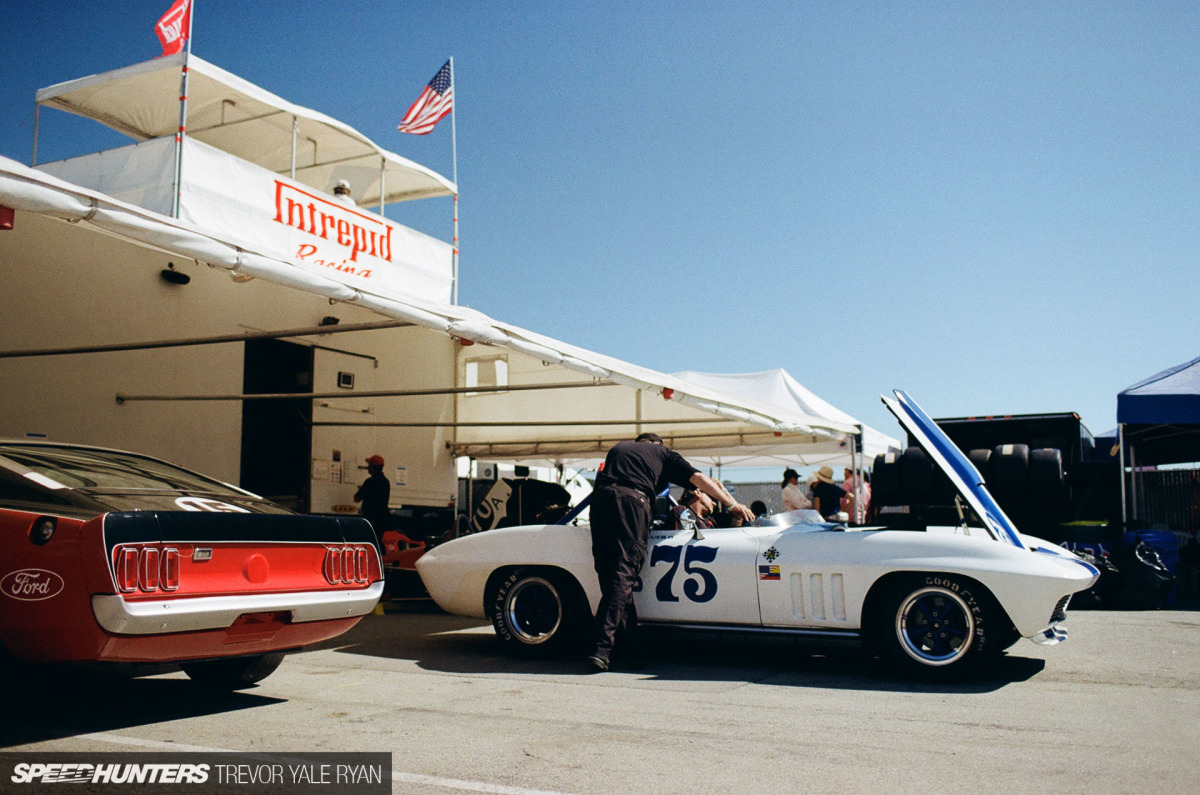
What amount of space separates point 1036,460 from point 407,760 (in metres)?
9.49

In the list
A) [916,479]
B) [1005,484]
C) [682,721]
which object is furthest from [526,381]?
[682,721]

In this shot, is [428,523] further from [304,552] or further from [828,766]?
[828,766]

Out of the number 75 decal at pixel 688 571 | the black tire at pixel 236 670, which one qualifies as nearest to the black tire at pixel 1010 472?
the number 75 decal at pixel 688 571

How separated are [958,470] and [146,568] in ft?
15.4

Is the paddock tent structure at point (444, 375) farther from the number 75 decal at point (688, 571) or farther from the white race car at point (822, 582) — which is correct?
the number 75 decal at point (688, 571)

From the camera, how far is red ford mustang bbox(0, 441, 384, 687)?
150 inches

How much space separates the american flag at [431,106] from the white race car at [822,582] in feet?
27.9

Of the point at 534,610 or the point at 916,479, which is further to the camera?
the point at 916,479

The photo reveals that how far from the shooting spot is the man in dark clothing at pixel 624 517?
5.94 m

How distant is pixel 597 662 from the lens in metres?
5.82

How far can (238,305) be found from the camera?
11.8 metres

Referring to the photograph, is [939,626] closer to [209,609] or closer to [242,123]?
[209,609]

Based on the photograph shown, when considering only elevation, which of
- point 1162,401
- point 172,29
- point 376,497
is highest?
point 172,29

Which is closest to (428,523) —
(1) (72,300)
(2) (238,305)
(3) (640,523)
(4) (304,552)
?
(2) (238,305)
